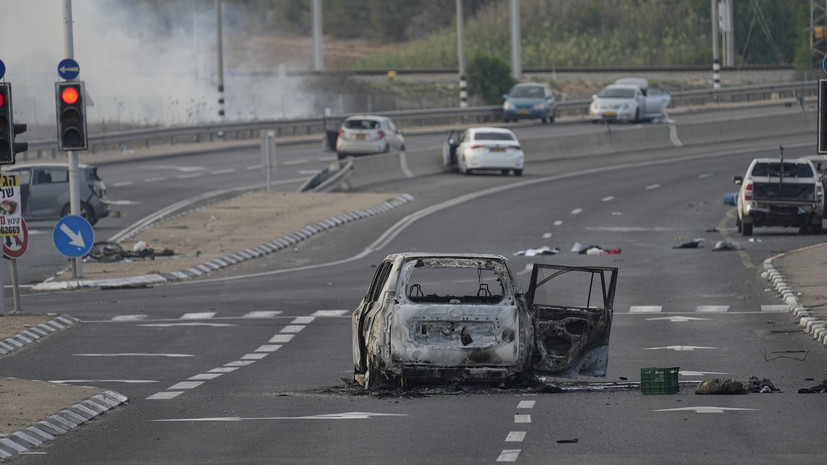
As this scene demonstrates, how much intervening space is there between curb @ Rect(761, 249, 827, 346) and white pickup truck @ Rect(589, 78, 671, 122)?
117 feet

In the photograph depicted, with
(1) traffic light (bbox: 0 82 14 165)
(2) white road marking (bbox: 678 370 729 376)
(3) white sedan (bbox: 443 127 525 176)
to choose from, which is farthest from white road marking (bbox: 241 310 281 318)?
(3) white sedan (bbox: 443 127 525 176)

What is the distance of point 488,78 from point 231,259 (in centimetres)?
5067

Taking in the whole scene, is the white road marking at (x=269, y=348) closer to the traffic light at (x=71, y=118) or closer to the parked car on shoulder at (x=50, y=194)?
the traffic light at (x=71, y=118)

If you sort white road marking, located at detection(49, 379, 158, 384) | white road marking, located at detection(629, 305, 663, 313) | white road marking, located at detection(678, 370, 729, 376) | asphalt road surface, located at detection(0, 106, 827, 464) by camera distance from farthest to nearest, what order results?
white road marking, located at detection(629, 305, 663, 313) → white road marking, located at detection(49, 379, 158, 384) → white road marking, located at detection(678, 370, 729, 376) → asphalt road surface, located at detection(0, 106, 827, 464)

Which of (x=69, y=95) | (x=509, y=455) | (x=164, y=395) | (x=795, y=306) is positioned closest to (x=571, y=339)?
(x=164, y=395)

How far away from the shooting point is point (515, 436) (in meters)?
12.5

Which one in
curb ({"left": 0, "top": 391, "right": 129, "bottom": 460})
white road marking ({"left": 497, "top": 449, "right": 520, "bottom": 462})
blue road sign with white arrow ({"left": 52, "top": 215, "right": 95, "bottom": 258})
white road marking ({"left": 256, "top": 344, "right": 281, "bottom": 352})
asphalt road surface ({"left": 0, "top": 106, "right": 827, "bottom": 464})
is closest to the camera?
white road marking ({"left": 497, "top": 449, "right": 520, "bottom": 462})

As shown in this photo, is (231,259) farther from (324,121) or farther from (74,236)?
(324,121)

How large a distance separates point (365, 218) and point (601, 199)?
793cm

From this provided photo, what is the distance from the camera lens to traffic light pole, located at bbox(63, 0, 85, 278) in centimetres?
2864

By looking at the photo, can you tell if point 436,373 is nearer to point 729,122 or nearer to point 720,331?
point 720,331

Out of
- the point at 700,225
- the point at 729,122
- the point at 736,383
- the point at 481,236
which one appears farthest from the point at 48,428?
the point at 729,122

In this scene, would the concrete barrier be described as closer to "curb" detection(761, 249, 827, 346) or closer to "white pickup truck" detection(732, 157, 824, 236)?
"white pickup truck" detection(732, 157, 824, 236)

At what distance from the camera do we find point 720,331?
21.8 meters
